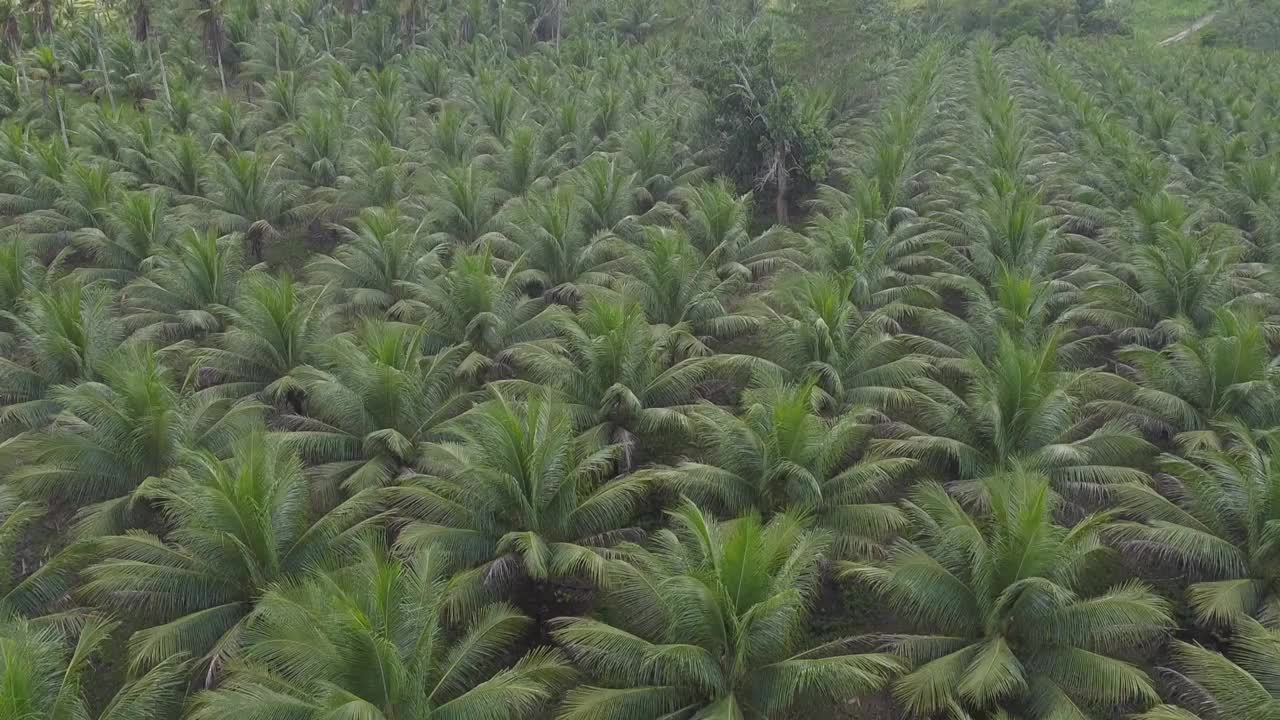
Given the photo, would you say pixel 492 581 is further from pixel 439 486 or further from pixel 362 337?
pixel 362 337

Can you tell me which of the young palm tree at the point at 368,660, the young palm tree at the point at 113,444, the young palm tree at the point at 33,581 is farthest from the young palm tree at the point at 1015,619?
the young palm tree at the point at 113,444

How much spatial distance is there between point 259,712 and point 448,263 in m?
15.3

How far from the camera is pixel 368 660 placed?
8.93 m

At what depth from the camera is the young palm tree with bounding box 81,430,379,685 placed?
10812 millimetres

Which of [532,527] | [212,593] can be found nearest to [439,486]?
[532,527]

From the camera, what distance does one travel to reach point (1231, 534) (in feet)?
39.9

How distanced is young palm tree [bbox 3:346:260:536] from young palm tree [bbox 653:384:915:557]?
25.9 ft

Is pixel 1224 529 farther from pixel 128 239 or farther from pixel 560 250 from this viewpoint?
pixel 128 239

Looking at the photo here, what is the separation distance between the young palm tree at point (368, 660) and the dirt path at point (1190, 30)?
255 feet

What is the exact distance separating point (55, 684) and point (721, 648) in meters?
7.62

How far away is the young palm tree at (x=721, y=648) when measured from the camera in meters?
9.59

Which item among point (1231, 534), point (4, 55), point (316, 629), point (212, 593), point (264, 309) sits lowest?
point (1231, 534)

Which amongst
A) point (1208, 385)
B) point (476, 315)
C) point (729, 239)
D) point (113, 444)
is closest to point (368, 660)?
point (113, 444)

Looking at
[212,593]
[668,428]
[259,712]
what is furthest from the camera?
[668,428]
